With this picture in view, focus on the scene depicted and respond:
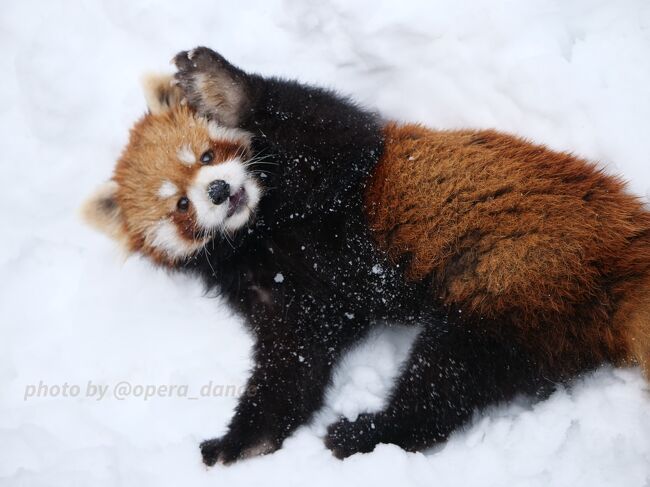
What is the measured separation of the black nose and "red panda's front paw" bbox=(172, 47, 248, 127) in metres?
0.35

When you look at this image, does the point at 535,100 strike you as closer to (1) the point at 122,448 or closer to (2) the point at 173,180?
(2) the point at 173,180

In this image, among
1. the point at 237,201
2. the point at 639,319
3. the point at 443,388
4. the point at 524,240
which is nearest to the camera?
the point at 639,319

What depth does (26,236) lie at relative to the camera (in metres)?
3.30

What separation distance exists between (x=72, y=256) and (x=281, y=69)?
5.17 feet

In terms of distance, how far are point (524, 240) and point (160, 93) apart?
182cm

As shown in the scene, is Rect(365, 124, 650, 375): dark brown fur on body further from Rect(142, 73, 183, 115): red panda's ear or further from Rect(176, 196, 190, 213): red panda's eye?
Rect(142, 73, 183, 115): red panda's ear

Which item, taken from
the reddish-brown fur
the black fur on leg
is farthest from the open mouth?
the black fur on leg

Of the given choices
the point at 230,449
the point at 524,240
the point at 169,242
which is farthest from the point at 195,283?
the point at 524,240

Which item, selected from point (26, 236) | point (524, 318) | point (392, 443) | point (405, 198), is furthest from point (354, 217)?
point (26, 236)

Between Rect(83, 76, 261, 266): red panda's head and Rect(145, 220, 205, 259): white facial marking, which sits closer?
Rect(83, 76, 261, 266): red panda's head

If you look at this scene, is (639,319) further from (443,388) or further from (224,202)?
(224,202)

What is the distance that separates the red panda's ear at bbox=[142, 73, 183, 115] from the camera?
2822mm

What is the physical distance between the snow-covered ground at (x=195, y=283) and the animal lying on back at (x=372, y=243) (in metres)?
0.16

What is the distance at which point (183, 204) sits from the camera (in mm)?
2672
